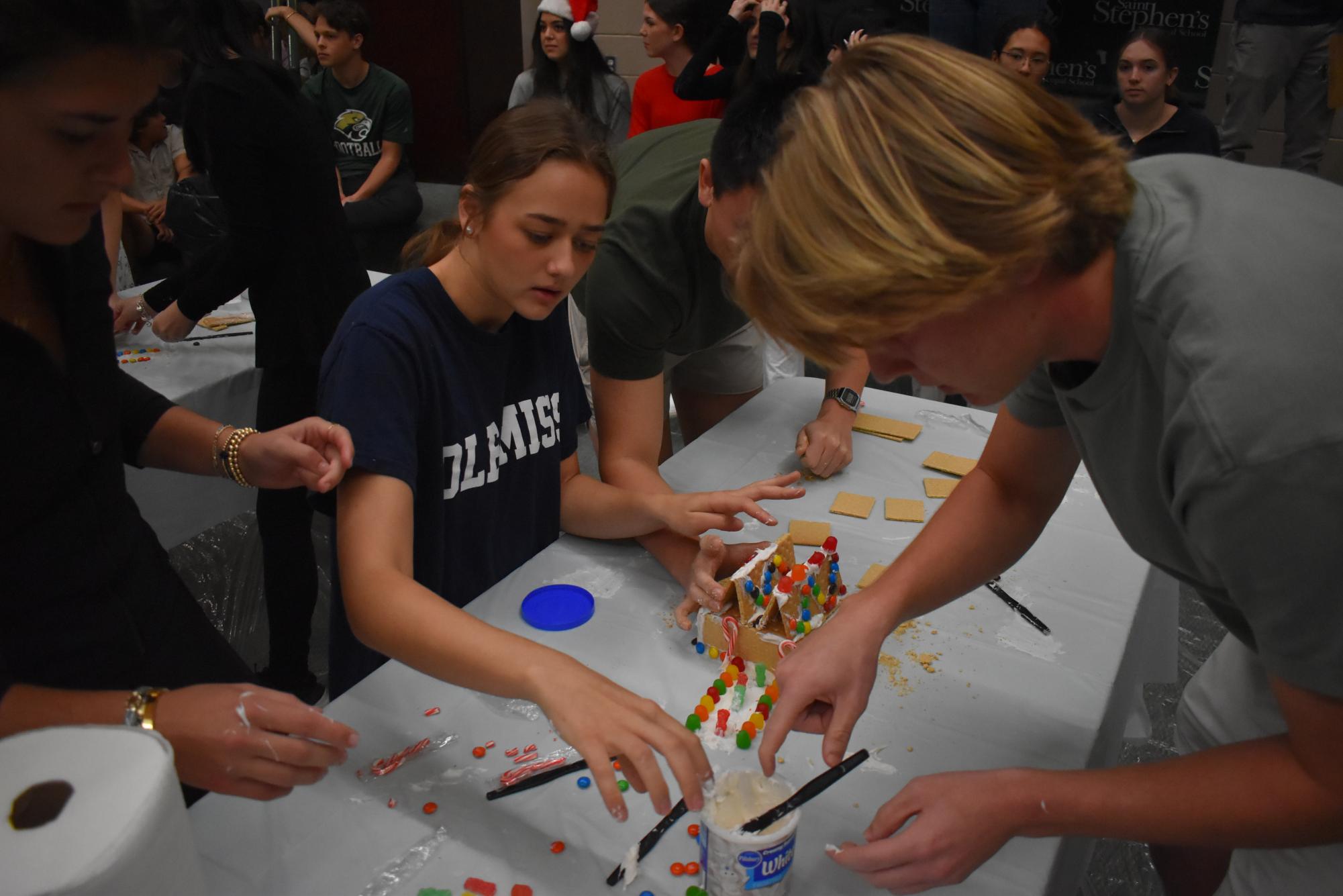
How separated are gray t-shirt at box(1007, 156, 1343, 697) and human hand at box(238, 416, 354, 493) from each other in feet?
3.19

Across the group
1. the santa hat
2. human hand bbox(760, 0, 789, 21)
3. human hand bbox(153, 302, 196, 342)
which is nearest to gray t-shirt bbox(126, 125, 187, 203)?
the santa hat

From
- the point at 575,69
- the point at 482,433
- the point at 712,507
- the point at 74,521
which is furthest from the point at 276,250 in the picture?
the point at 575,69

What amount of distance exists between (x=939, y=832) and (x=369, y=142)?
206 inches

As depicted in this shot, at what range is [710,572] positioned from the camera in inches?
58.1

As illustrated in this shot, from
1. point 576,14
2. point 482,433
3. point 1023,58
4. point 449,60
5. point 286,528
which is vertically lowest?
point 286,528

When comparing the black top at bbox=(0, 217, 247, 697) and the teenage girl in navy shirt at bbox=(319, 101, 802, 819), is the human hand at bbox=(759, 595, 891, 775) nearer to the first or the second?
the teenage girl in navy shirt at bbox=(319, 101, 802, 819)

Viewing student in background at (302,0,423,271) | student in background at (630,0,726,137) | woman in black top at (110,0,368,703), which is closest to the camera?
woman in black top at (110,0,368,703)

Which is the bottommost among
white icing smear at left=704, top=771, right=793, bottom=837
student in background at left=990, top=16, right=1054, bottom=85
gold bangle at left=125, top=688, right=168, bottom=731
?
white icing smear at left=704, top=771, right=793, bottom=837

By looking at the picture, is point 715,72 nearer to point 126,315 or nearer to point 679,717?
point 126,315

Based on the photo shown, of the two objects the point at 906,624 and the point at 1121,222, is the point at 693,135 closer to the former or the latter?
the point at 906,624

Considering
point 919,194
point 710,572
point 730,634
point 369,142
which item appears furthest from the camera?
point 369,142

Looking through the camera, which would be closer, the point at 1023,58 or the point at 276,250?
the point at 276,250

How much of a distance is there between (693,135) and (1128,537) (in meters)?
1.62

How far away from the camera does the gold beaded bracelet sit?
1.41m
